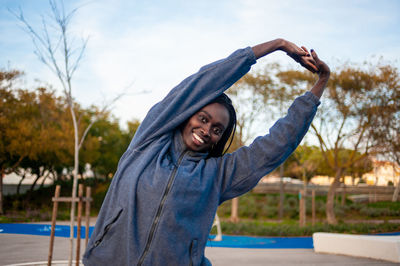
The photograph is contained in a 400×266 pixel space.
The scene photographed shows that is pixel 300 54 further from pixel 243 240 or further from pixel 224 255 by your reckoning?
pixel 243 240

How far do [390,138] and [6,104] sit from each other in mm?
18033

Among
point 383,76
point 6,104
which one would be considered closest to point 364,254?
point 383,76

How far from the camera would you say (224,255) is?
9.71 metres

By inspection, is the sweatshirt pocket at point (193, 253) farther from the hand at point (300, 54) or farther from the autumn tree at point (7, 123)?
the autumn tree at point (7, 123)

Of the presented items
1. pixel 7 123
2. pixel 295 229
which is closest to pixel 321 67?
pixel 295 229

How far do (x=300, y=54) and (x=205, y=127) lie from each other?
1.38 ft

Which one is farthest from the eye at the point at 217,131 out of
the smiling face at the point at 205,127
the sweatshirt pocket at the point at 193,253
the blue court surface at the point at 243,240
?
the blue court surface at the point at 243,240

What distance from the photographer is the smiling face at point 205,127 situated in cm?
138

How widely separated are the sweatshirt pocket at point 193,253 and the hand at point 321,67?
75 centimetres

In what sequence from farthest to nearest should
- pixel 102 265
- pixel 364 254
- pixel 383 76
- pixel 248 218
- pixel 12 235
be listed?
1. pixel 248 218
2. pixel 383 76
3. pixel 12 235
4. pixel 364 254
5. pixel 102 265

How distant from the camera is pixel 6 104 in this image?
18.6 meters

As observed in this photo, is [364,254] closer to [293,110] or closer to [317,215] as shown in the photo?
[293,110]

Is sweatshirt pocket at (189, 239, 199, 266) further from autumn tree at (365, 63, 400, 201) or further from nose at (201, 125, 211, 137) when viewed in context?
autumn tree at (365, 63, 400, 201)

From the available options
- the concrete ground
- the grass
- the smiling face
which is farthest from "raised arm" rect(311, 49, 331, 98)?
the grass
